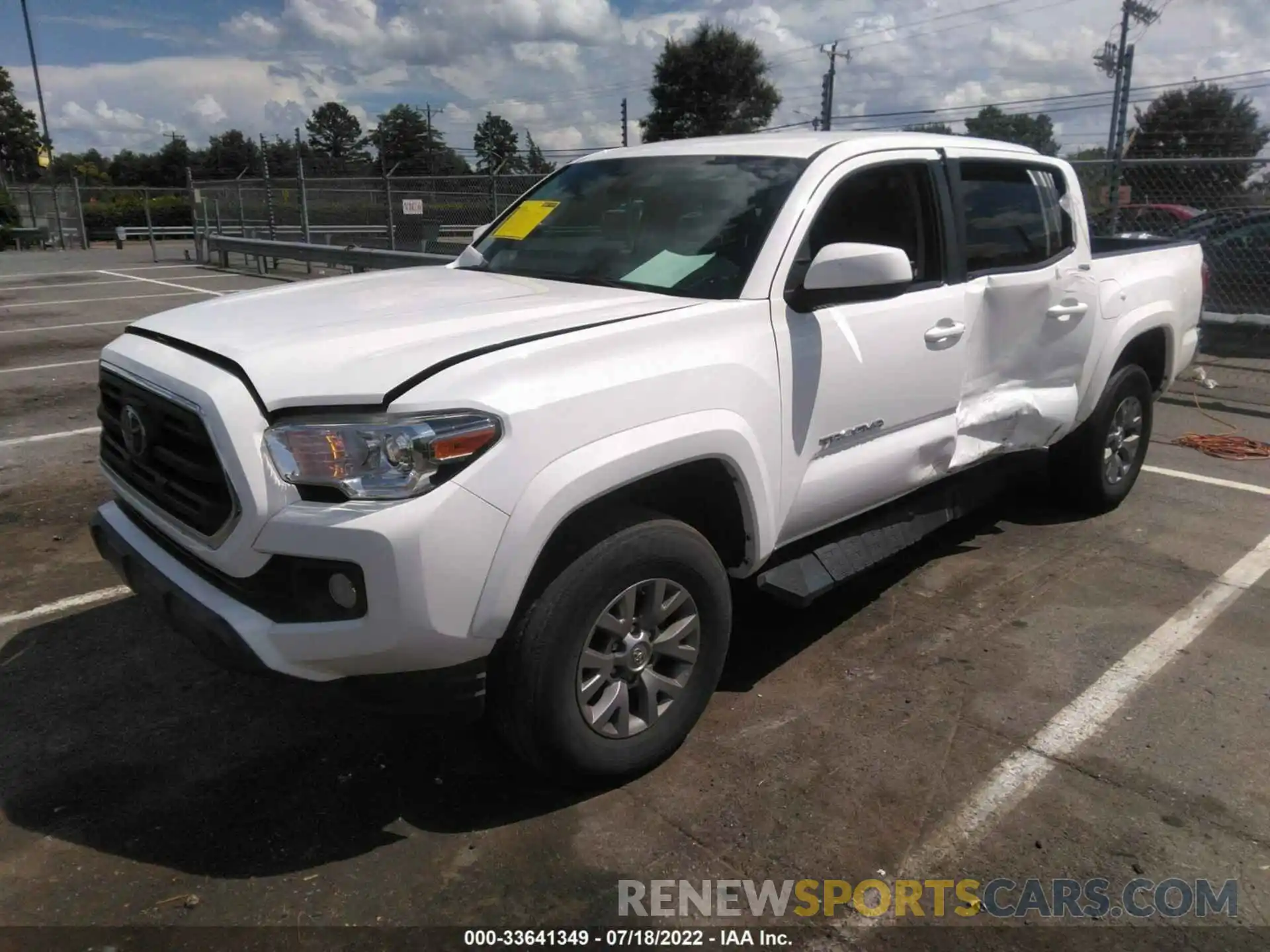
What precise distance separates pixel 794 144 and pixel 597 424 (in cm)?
175

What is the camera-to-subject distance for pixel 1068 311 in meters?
4.61

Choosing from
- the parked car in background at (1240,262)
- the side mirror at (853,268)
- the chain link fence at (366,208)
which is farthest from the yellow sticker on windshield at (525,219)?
the parked car in background at (1240,262)

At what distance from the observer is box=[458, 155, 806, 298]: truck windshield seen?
3.38m

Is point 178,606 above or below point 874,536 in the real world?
above

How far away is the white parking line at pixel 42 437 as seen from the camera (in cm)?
672

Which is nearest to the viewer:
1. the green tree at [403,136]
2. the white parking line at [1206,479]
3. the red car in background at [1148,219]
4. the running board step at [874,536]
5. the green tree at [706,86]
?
the running board step at [874,536]

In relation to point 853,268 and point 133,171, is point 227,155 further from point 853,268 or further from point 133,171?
point 853,268

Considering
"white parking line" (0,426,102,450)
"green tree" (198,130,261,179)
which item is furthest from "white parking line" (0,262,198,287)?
"green tree" (198,130,261,179)

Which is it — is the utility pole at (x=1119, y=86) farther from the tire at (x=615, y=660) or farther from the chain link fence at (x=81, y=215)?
the chain link fence at (x=81, y=215)

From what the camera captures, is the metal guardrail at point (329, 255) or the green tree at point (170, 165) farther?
the green tree at point (170, 165)

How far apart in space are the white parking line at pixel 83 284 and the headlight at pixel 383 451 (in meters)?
17.9

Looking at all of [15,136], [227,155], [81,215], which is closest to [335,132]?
[227,155]

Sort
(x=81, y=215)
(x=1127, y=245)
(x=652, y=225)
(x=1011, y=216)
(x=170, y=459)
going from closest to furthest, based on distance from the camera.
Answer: (x=170, y=459)
(x=652, y=225)
(x=1011, y=216)
(x=1127, y=245)
(x=81, y=215)

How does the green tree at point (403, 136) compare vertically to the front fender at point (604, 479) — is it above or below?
above
